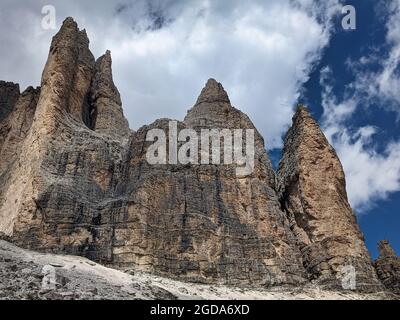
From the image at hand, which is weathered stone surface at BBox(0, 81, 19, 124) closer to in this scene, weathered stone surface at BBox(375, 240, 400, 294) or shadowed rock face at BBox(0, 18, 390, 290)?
shadowed rock face at BBox(0, 18, 390, 290)

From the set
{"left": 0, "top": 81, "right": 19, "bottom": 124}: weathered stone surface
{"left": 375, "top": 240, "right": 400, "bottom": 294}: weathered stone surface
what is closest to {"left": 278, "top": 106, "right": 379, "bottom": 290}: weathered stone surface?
{"left": 375, "top": 240, "right": 400, "bottom": 294}: weathered stone surface

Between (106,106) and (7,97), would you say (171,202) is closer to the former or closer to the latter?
(106,106)

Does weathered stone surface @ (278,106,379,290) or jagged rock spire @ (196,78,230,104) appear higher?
jagged rock spire @ (196,78,230,104)

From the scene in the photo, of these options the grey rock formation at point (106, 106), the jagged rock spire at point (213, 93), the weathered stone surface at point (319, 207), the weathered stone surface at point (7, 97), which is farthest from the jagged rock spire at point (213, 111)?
the weathered stone surface at point (7, 97)

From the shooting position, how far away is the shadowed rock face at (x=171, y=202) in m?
46.2

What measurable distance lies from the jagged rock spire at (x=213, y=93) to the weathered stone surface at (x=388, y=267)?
28.6 meters

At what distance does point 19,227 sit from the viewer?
45781 mm

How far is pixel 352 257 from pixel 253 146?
61.9 feet

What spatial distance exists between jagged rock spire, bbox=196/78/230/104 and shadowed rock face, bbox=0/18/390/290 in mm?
3172

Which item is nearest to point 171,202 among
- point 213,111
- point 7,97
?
point 213,111

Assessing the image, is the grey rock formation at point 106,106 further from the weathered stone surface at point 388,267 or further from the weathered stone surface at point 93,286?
the weathered stone surface at point 388,267

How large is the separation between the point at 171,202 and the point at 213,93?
24.1 m

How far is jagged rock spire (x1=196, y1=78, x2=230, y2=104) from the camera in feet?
227
